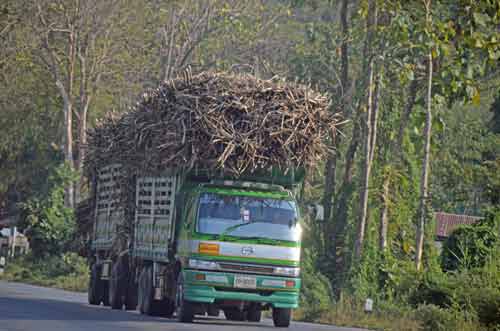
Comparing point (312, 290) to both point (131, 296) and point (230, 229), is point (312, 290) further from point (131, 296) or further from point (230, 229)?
point (230, 229)

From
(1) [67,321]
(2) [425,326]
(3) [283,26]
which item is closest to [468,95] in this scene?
(2) [425,326]

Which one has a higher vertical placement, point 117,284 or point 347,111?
point 347,111

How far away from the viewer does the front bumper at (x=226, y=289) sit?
826 inches

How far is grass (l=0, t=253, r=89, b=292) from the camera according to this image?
45656 mm

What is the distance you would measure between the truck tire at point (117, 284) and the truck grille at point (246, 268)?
611cm

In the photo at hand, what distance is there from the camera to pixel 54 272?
159 ft

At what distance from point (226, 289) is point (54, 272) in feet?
93.0

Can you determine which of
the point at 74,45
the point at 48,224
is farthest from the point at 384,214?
the point at 74,45

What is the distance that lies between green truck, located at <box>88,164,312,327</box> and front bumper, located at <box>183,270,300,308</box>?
2 centimetres

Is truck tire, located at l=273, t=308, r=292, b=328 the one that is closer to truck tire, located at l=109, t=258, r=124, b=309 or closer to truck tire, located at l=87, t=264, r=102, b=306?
truck tire, located at l=109, t=258, r=124, b=309

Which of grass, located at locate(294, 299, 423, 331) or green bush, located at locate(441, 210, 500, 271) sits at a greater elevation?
green bush, located at locate(441, 210, 500, 271)

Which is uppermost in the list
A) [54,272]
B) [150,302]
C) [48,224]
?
[48,224]

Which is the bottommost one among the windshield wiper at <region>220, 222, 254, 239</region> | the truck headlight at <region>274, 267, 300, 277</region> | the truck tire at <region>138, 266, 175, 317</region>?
the truck tire at <region>138, 266, 175, 317</region>

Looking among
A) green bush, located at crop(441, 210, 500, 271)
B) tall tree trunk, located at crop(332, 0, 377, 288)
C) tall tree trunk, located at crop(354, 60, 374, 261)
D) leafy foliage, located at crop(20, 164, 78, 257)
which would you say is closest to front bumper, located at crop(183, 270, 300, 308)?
green bush, located at crop(441, 210, 500, 271)
